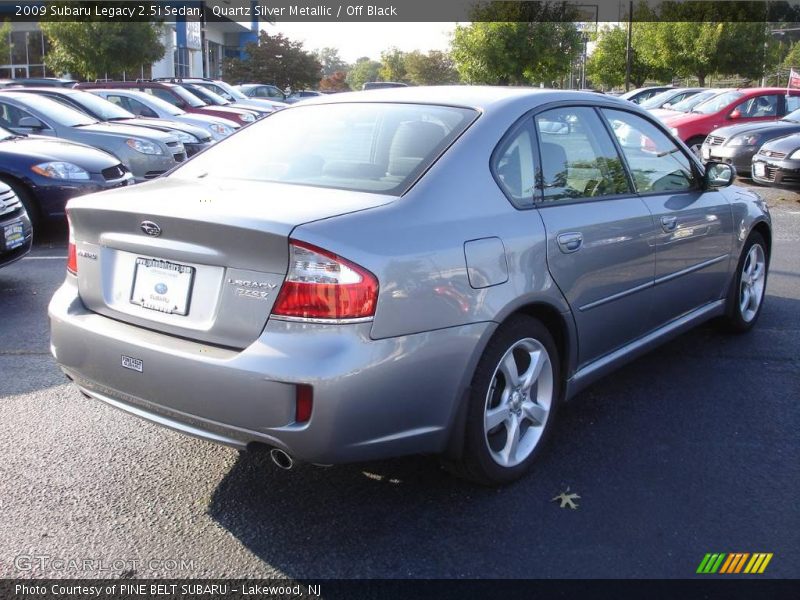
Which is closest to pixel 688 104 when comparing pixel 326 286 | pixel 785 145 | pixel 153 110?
pixel 785 145

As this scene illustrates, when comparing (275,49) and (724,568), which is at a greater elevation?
(275,49)

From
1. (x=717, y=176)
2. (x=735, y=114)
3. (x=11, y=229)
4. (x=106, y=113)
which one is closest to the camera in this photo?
(x=717, y=176)

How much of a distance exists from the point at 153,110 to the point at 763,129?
11182 millimetres

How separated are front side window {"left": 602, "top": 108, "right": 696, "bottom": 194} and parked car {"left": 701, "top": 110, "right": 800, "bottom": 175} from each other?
9.71 meters

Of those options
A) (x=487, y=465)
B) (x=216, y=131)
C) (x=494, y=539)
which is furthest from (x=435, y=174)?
(x=216, y=131)

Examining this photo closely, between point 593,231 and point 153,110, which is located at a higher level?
point 153,110

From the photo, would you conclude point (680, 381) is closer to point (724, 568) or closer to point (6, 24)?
point (724, 568)

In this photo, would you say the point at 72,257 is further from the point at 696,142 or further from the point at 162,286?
the point at 696,142

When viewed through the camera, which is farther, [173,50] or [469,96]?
[173,50]

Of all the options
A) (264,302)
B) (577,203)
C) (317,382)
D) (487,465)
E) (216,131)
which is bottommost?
(487,465)

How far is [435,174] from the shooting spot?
3166mm

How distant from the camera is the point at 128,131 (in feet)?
37.5

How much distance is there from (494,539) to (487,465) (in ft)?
1.04

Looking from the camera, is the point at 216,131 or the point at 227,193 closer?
the point at 227,193
